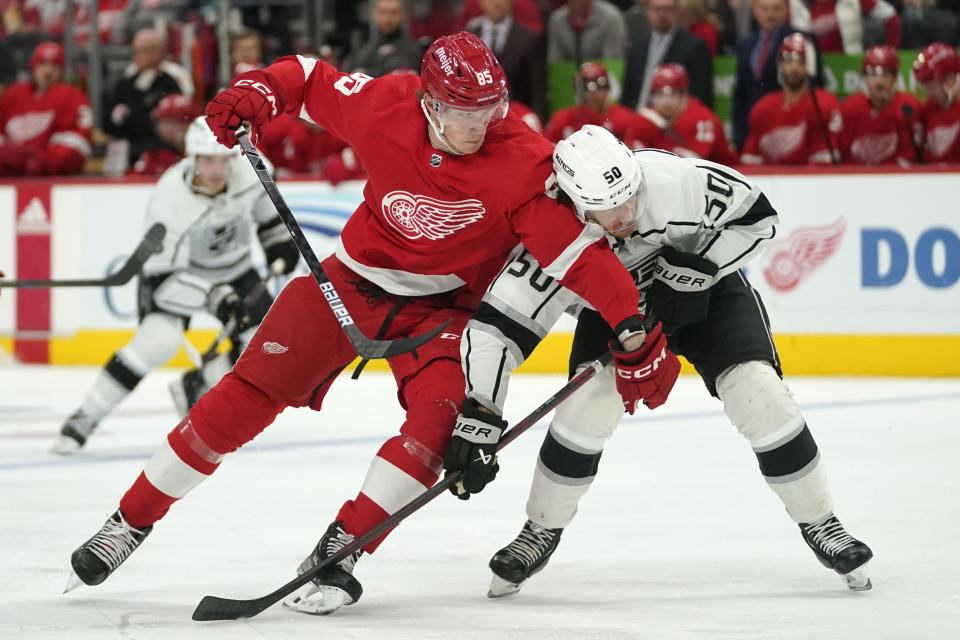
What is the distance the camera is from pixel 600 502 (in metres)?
3.98

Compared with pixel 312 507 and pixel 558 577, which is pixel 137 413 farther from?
pixel 558 577

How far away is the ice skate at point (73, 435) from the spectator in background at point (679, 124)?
3.40 m

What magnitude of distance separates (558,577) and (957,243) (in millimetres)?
4483

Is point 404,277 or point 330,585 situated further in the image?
point 404,277

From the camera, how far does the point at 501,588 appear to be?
2.93 meters

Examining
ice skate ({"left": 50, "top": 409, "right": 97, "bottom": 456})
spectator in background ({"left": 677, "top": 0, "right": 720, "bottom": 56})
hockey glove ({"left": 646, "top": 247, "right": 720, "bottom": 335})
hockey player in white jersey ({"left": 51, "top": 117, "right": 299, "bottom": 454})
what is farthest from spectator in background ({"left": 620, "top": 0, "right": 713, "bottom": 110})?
hockey glove ({"left": 646, "top": 247, "right": 720, "bottom": 335})

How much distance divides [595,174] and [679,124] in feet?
15.7

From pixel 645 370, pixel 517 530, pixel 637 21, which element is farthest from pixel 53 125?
pixel 645 370

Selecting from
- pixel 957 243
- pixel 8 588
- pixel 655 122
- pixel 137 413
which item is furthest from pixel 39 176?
pixel 8 588

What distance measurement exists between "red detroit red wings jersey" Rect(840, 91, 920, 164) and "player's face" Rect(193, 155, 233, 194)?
11.4 feet

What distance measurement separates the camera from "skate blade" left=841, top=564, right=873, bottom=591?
113 inches

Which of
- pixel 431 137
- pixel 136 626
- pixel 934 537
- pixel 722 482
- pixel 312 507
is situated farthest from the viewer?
pixel 722 482

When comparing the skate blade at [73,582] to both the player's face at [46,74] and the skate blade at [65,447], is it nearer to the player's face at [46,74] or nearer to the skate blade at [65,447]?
the skate blade at [65,447]

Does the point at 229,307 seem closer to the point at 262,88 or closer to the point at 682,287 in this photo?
the point at 262,88
